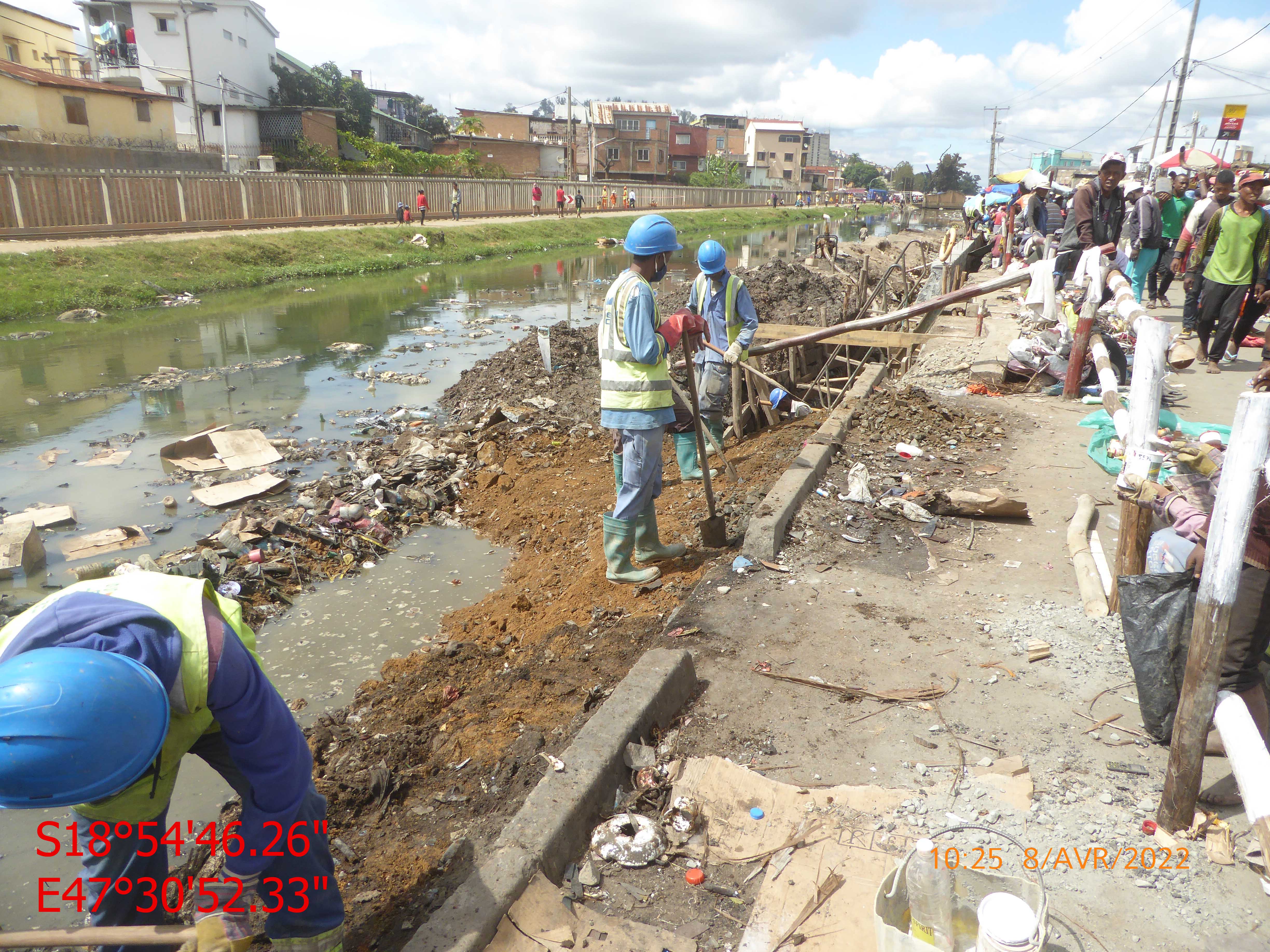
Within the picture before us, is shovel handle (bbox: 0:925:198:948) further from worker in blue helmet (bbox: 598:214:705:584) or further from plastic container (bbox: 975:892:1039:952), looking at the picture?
worker in blue helmet (bbox: 598:214:705:584)

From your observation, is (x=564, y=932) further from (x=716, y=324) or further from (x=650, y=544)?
(x=716, y=324)

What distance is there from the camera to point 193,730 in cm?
179

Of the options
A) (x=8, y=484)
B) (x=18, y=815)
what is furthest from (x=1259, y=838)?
(x=8, y=484)

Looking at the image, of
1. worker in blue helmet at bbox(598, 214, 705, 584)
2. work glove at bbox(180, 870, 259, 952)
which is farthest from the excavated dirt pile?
work glove at bbox(180, 870, 259, 952)

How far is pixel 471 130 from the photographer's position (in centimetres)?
5547

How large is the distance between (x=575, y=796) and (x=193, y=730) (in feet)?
4.06

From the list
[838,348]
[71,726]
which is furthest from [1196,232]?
[71,726]

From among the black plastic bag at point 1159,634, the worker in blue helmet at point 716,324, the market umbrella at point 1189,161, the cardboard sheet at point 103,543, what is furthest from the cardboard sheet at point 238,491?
the market umbrella at point 1189,161

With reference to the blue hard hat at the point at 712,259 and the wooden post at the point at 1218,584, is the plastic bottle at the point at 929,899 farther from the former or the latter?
the blue hard hat at the point at 712,259

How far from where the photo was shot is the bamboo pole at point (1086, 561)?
3.69 m

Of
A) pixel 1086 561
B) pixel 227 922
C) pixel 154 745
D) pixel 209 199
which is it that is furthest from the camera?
pixel 209 199

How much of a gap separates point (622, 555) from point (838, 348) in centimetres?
534

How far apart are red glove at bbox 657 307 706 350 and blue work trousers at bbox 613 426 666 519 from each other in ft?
1.75

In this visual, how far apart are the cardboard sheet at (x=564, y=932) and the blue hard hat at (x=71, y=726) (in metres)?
1.16
